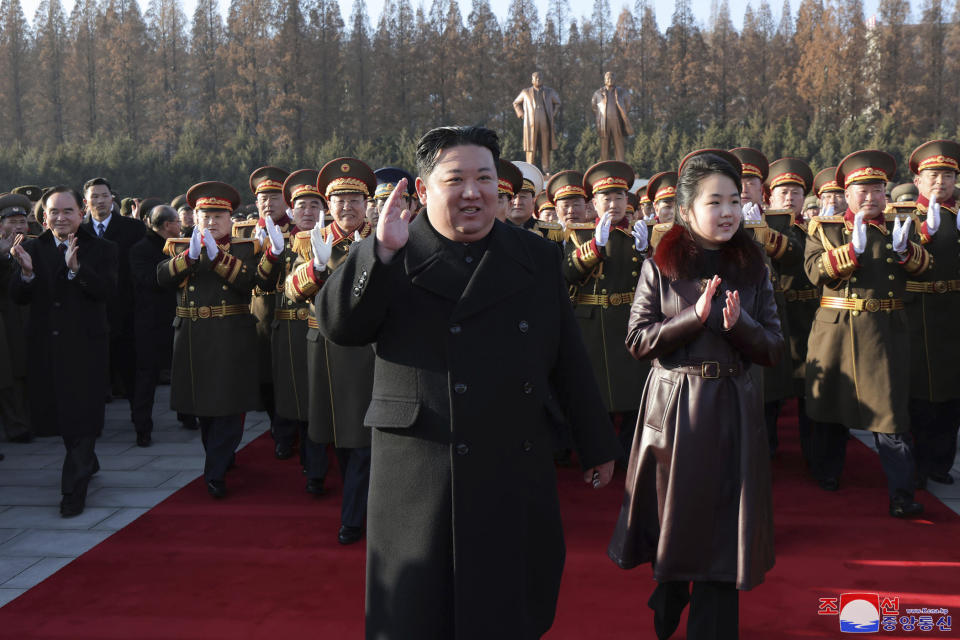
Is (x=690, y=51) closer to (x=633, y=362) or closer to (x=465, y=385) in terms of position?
(x=633, y=362)

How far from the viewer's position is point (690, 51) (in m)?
44.4

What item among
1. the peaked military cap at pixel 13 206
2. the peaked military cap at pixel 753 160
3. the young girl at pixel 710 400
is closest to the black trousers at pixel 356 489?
the young girl at pixel 710 400

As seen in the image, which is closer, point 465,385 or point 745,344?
point 465,385

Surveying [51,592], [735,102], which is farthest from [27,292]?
[735,102]

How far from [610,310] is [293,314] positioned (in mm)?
2124

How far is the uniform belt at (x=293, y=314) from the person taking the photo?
214 inches

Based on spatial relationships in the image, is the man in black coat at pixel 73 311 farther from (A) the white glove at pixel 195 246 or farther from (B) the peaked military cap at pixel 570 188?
(B) the peaked military cap at pixel 570 188

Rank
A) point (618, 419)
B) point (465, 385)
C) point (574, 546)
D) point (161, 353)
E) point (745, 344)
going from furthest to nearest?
1. point (161, 353)
2. point (618, 419)
3. point (574, 546)
4. point (745, 344)
5. point (465, 385)

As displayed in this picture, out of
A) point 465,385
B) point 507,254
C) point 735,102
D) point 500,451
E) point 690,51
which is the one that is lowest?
point 500,451

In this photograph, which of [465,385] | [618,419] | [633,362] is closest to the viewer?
[465,385]

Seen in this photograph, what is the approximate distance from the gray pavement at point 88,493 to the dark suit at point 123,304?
20.2 inches

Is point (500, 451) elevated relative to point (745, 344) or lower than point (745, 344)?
lower

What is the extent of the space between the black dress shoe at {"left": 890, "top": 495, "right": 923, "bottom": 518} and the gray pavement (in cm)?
425

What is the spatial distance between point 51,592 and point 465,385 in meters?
2.80
